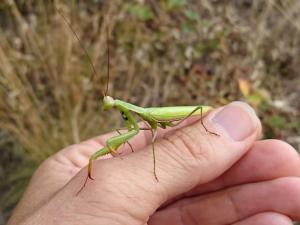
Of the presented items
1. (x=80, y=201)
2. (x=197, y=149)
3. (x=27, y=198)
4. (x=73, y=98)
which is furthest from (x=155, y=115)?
(x=73, y=98)

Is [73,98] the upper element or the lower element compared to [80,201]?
lower

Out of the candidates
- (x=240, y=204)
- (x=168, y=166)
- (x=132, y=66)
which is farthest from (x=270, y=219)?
(x=132, y=66)

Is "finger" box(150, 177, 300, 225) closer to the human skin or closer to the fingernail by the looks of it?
the human skin

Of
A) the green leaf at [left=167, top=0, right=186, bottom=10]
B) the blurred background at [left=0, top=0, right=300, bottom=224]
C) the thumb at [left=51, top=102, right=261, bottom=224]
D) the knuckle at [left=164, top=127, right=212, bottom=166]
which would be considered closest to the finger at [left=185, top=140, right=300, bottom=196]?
the thumb at [left=51, top=102, right=261, bottom=224]

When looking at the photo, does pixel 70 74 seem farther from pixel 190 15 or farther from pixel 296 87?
pixel 296 87

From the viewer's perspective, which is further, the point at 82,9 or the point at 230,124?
the point at 82,9

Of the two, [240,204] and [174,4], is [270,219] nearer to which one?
[240,204]

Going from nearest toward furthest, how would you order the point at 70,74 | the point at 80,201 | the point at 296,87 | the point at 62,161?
the point at 80,201
the point at 62,161
the point at 70,74
the point at 296,87

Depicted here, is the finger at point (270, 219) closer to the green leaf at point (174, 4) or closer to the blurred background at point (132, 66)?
the blurred background at point (132, 66)
